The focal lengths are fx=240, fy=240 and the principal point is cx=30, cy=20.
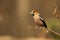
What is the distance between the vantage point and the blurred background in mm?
1843

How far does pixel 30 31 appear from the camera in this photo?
6.11ft

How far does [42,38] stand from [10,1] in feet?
1.25

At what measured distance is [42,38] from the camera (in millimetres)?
1843

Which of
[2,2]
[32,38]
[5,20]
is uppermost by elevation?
[2,2]

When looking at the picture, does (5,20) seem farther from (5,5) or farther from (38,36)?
(38,36)

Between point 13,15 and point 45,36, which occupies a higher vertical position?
point 13,15

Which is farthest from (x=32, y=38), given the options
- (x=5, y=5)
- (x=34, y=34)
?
(x=5, y=5)

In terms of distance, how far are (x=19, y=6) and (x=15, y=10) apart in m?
0.04

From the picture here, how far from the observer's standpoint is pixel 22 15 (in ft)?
6.13

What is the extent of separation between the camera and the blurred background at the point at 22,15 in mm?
1843

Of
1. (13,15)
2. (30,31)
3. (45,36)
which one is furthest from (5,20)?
(45,36)

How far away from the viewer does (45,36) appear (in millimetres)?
1840

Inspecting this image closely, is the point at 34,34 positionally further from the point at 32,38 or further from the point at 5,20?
the point at 5,20

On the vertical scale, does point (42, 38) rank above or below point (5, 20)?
below
